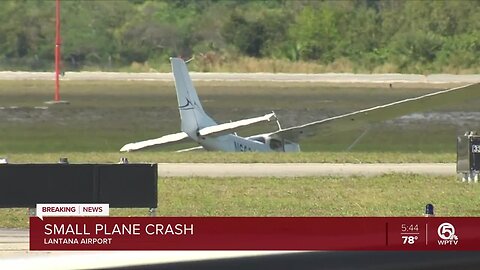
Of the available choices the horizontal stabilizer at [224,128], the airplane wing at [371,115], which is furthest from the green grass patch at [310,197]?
the airplane wing at [371,115]

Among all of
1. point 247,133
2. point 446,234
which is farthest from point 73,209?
point 247,133

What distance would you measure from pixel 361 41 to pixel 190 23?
358 inches

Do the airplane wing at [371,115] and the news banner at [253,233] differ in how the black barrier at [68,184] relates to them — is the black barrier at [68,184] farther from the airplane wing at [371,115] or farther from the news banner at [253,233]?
the airplane wing at [371,115]

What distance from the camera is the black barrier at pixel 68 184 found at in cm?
1614

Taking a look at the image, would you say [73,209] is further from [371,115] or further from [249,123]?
[371,115]

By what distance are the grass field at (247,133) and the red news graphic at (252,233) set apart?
313 cm

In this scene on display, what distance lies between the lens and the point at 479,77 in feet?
117

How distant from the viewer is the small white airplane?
26750 mm

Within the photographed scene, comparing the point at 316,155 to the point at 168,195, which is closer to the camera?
the point at 168,195

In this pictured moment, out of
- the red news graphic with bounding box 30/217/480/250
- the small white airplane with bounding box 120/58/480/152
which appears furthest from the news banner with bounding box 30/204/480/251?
the small white airplane with bounding box 120/58/480/152

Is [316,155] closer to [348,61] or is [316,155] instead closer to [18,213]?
[18,213]

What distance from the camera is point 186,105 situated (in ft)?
88.2

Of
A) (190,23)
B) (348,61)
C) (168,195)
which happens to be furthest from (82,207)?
(190,23)

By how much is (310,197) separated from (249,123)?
332 inches
